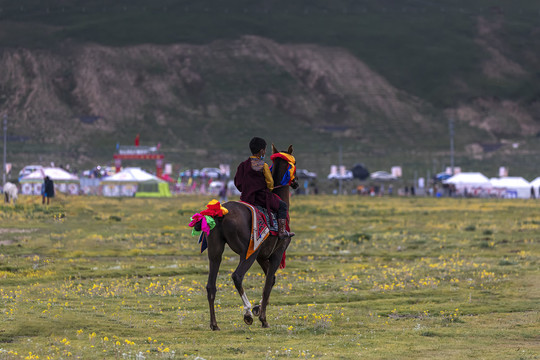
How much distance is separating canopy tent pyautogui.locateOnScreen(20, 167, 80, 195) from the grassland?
50.4 m

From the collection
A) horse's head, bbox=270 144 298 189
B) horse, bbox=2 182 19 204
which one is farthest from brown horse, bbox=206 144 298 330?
horse, bbox=2 182 19 204

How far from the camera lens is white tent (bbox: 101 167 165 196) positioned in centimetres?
A: 9481

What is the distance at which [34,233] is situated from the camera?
35.6 metres

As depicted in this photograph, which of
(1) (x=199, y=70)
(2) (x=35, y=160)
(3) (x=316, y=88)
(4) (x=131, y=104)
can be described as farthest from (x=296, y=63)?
(2) (x=35, y=160)

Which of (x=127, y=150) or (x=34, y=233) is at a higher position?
(x=127, y=150)

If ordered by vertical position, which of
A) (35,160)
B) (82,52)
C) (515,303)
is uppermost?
(82,52)

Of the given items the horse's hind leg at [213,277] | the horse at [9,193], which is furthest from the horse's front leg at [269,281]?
the horse at [9,193]

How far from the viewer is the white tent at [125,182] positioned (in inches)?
3733

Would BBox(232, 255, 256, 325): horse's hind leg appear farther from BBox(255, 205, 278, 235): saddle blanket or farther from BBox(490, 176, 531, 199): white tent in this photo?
BBox(490, 176, 531, 199): white tent

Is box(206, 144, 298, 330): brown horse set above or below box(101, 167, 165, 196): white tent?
below

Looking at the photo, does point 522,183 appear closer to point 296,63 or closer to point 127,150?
point 127,150

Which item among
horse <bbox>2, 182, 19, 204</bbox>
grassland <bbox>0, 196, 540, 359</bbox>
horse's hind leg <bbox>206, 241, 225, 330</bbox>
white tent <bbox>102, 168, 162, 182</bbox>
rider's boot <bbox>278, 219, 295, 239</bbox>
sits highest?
white tent <bbox>102, 168, 162, 182</bbox>

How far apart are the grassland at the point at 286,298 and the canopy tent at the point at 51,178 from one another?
5040 cm

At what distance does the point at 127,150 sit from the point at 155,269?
106454mm
